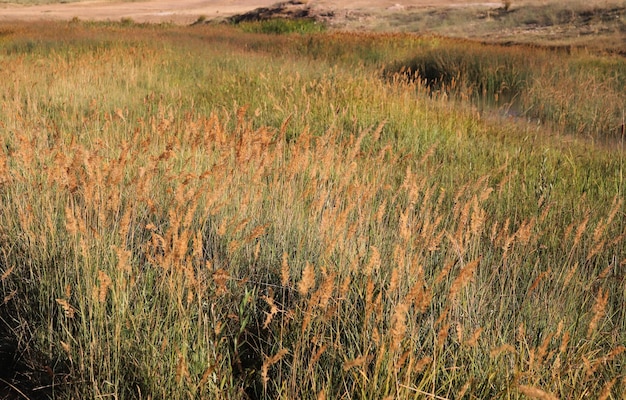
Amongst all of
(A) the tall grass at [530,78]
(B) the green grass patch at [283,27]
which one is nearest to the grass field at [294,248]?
(A) the tall grass at [530,78]

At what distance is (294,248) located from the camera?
103 inches

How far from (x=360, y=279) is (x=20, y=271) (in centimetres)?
144

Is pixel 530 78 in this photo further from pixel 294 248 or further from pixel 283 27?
pixel 283 27

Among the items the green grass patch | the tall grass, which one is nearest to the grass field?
the tall grass

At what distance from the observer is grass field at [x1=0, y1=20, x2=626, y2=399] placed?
1745 mm

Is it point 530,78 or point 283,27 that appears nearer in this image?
point 530,78

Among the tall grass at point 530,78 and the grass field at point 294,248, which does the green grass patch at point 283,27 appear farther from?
the grass field at point 294,248

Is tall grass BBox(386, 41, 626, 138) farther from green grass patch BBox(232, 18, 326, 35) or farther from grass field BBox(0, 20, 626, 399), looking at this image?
green grass patch BBox(232, 18, 326, 35)

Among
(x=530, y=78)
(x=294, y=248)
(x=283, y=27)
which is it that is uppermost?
(x=283, y=27)

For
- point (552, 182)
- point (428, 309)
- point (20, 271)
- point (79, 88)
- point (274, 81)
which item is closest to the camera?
point (428, 309)

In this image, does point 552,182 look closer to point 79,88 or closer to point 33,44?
point 79,88

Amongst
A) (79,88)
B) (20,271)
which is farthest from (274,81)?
(20,271)

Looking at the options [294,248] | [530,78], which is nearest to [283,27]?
[530,78]

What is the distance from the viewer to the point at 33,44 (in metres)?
11.7
